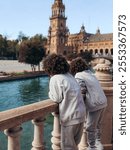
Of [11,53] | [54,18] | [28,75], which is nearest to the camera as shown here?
[28,75]

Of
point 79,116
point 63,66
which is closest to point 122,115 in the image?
point 79,116

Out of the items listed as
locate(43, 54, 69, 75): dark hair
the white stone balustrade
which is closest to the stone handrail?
the white stone balustrade

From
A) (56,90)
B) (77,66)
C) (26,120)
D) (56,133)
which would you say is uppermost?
(77,66)

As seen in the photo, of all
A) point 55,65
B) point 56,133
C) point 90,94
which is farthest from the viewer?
point 90,94

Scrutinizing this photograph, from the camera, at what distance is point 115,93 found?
3.11 m

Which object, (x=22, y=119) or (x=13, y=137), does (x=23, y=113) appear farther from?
(x=13, y=137)

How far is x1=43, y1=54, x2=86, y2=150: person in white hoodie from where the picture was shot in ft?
A: 10.3

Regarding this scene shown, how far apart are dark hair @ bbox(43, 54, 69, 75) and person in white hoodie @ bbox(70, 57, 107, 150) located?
0.49m

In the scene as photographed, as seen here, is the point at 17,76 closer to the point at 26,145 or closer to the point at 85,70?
the point at 26,145

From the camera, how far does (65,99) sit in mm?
3133

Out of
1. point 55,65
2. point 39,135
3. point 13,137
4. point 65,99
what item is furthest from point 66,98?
point 13,137

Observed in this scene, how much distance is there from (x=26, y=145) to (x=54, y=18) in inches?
3376

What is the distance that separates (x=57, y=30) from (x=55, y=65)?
92.2 metres

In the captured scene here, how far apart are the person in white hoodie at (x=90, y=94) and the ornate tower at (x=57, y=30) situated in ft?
293
